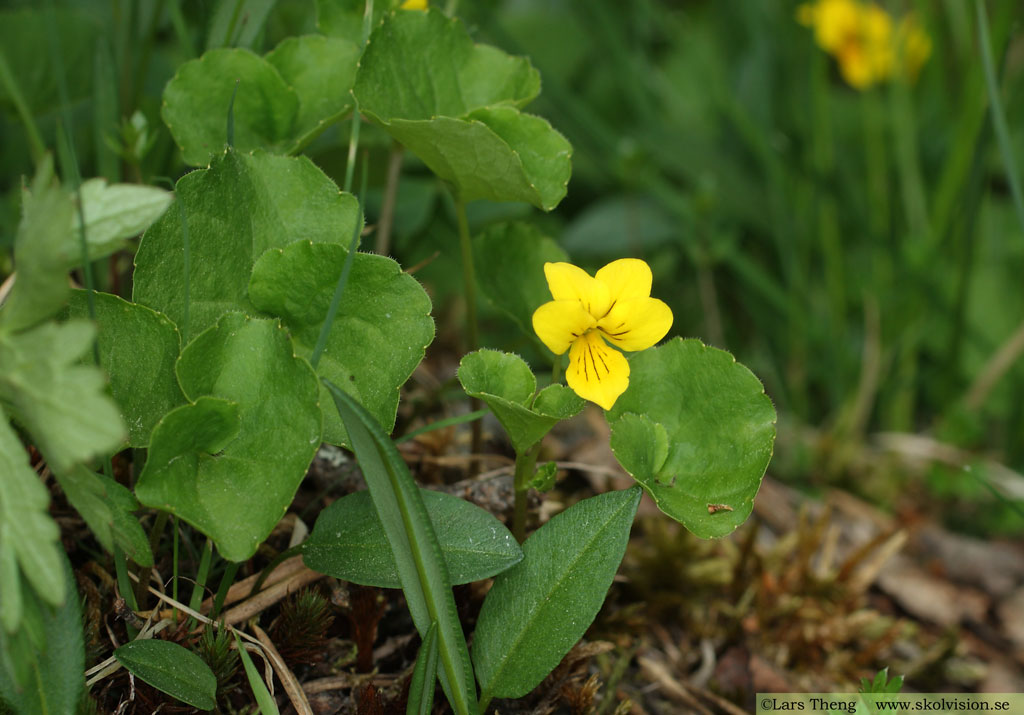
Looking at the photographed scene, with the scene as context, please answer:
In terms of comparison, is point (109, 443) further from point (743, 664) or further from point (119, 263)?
point (743, 664)

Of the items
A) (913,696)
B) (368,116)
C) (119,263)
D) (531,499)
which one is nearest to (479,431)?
(531,499)

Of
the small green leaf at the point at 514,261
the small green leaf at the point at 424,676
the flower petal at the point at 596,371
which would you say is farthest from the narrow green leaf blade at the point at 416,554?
the small green leaf at the point at 514,261

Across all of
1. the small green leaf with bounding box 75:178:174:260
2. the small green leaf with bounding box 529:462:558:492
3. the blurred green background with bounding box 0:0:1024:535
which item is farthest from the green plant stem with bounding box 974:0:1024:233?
the small green leaf with bounding box 75:178:174:260

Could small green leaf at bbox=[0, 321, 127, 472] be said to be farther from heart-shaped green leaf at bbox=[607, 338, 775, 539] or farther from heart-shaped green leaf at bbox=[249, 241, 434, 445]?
heart-shaped green leaf at bbox=[607, 338, 775, 539]

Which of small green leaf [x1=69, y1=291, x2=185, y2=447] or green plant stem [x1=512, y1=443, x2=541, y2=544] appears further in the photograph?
green plant stem [x1=512, y1=443, x2=541, y2=544]

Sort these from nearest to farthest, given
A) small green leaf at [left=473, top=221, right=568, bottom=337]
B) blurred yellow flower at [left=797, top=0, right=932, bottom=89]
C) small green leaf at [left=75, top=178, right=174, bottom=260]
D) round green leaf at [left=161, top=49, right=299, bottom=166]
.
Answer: small green leaf at [left=75, top=178, right=174, bottom=260]
round green leaf at [left=161, top=49, right=299, bottom=166]
small green leaf at [left=473, top=221, right=568, bottom=337]
blurred yellow flower at [left=797, top=0, right=932, bottom=89]

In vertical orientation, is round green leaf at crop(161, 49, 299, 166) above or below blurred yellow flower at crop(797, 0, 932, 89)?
above
